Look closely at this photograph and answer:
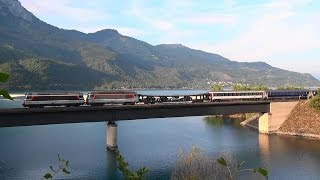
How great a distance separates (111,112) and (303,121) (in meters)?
48.5

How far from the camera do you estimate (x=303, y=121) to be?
3563 inches

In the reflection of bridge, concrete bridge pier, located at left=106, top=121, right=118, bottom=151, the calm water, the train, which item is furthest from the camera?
concrete bridge pier, located at left=106, top=121, right=118, bottom=151

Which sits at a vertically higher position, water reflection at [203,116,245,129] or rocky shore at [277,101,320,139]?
rocky shore at [277,101,320,139]

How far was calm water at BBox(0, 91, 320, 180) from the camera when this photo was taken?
54.6 metres

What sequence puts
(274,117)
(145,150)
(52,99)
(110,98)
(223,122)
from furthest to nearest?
1. (223,122)
2. (274,117)
3. (110,98)
4. (145,150)
5. (52,99)

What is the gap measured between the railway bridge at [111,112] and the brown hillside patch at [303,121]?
8.24 meters

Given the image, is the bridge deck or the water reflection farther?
the water reflection

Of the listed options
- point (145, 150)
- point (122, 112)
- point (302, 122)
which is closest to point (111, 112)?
point (122, 112)

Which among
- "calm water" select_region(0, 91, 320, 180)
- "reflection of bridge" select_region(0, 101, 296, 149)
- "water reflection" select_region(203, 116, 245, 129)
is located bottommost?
"calm water" select_region(0, 91, 320, 180)

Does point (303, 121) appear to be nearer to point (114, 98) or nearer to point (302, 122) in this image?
point (302, 122)

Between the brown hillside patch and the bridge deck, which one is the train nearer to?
the bridge deck

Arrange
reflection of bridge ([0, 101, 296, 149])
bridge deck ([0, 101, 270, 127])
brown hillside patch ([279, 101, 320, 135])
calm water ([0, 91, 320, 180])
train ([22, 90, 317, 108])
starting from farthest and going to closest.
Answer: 1. brown hillside patch ([279, 101, 320, 135])
2. train ([22, 90, 317, 108])
3. reflection of bridge ([0, 101, 296, 149])
4. bridge deck ([0, 101, 270, 127])
5. calm water ([0, 91, 320, 180])

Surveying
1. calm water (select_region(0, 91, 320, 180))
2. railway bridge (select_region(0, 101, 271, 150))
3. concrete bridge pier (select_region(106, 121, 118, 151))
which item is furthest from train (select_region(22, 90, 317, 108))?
calm water (select_region(0, 91, 320, 180))

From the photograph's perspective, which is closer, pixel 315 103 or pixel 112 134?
pixel 112 134
